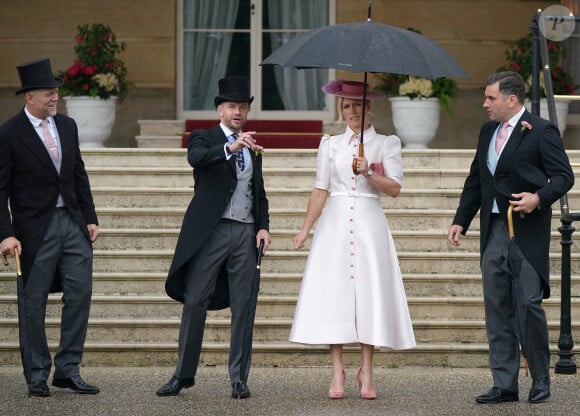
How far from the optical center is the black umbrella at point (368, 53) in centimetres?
845

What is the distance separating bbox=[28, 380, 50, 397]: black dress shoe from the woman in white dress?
4.86 ft

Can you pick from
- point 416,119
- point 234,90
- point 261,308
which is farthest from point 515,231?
point 416,119

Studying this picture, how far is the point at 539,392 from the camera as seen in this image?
29.1 feet

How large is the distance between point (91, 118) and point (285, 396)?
17.0 feet

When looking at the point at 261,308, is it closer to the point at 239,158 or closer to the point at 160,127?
the point at 239,158

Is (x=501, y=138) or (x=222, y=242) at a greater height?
(x=501, y=138)

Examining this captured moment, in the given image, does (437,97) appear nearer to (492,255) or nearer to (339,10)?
(339,10)

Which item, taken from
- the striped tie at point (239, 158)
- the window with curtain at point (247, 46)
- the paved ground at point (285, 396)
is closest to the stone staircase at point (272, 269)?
the paved ground at point (285, 396)

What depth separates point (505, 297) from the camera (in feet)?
29.4

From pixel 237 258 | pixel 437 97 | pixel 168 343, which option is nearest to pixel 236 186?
pixel 237 258

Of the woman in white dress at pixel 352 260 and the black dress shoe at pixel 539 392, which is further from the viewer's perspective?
the woman in white dress at pixel 352 260

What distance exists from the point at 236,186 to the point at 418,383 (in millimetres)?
1791

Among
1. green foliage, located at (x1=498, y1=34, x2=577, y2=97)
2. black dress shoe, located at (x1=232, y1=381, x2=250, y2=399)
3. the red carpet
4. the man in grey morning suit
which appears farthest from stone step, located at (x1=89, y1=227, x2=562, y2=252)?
the red carpet

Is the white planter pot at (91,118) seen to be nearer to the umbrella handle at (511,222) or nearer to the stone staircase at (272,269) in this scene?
the stone staircase at (272,269)
